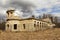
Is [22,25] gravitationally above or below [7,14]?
below

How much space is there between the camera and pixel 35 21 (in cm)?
3309

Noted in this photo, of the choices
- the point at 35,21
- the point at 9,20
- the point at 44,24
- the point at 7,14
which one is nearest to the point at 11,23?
the point at 9,20

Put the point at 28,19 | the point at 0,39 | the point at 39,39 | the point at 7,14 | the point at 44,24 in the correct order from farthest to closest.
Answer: the point at 44,24 → the point at 7,14 → the point at 28,19 → the point at 0,39 → the point at 39,39

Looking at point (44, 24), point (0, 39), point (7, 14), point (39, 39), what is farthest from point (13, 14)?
point (39, 39)

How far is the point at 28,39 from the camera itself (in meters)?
15.2

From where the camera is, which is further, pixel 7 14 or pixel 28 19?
pixel 7 14

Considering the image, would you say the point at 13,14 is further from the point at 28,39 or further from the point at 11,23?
the point at 28,39

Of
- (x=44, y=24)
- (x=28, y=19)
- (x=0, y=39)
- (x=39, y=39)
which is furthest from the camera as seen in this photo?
(x=44, y=24)

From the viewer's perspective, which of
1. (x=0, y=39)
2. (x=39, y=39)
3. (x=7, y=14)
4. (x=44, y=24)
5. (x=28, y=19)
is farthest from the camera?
(x=44, y=24)

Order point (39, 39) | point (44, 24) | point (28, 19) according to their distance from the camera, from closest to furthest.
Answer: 1. point (39, 39)
2. point (28, 19)
3. point (44, 24)

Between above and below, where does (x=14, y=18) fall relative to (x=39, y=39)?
above

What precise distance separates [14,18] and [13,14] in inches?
82.8

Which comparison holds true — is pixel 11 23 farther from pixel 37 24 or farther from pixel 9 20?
pixel 37 24

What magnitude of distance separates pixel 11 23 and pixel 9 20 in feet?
2.70
